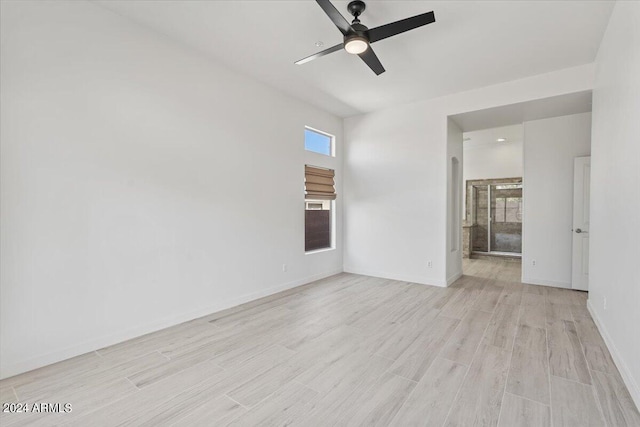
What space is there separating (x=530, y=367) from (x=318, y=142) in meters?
4.45

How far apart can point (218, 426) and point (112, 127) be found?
2.70 metres

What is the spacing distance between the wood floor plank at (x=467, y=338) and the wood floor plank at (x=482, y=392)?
0.10m

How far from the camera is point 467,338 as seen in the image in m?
2.96

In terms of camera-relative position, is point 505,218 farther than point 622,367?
Yes

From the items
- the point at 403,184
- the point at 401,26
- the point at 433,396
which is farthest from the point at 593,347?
the point at 401,26

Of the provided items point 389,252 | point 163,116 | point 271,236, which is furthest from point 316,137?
point 163,116

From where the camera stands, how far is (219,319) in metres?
3.45

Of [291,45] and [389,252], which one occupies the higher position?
[291,45]

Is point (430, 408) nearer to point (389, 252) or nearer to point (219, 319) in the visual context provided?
point (219, 319)

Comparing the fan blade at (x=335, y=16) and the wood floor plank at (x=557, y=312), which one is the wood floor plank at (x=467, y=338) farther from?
the fan blade at (x=335, y=16)

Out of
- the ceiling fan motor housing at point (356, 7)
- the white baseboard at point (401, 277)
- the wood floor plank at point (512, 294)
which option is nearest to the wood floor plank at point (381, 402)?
the wood floor plank at point (512, 294)

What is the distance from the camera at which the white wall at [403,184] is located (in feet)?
15.9

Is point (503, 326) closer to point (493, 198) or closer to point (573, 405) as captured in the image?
point (573, 405)

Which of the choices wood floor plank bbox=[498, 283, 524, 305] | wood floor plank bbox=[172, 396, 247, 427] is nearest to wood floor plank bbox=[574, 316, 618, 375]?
wood floor plank bbox=[498, 283, 524, 305]
